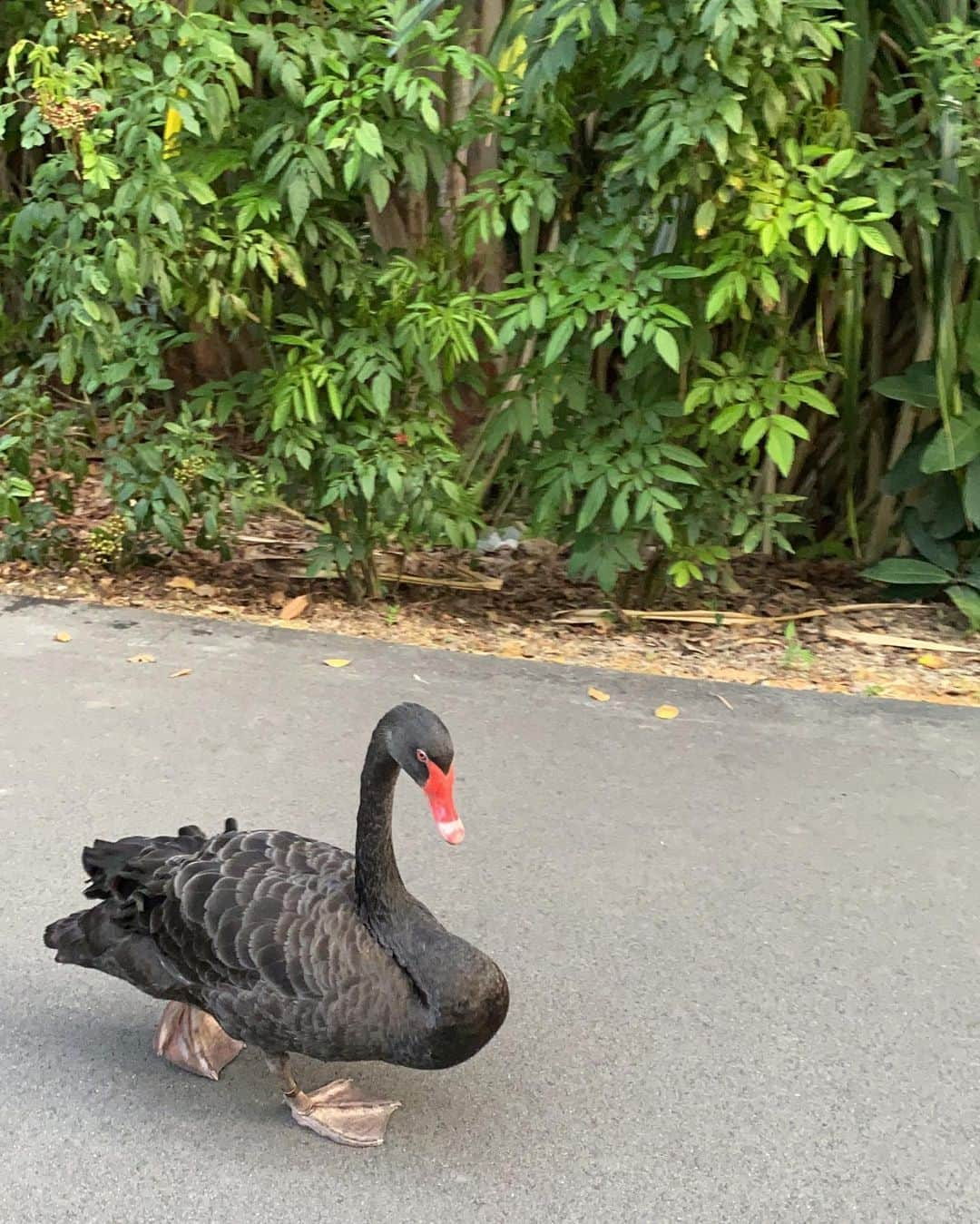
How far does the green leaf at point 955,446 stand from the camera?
432 cm

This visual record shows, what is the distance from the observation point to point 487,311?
429 cm

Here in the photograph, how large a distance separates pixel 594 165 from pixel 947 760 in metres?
2.27

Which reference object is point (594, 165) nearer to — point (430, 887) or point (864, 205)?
point (864, 205)

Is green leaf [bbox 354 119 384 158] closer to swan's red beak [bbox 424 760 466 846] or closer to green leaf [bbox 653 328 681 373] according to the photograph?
green leaf [bbox 653 328 681 373]

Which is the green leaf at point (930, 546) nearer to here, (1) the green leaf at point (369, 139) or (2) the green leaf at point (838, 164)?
(2) the green leaf at point (838, 164)

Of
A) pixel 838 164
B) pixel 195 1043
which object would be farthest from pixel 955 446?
pixel 195 1043

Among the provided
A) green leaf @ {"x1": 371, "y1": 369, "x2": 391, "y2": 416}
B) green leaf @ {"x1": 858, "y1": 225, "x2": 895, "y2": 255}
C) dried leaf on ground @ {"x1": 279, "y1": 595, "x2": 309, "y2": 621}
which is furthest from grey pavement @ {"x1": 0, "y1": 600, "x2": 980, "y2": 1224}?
green leaf @ {"x1": 858, "y1": 225, "x2": 895, "y2": 255}

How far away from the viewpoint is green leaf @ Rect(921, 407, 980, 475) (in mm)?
4316

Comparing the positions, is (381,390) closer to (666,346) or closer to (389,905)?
(666,346)

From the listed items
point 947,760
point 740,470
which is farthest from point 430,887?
point 740,470

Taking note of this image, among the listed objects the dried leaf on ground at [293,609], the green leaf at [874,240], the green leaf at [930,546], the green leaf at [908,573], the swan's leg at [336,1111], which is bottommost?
the swan's leg at [336,1111]

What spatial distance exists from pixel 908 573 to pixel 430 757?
9.92 ft

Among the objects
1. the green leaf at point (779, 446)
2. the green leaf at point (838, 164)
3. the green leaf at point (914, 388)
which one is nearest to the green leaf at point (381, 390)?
the green leaf at point (779, 446)

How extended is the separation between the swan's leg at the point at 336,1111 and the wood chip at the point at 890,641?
279 cm
